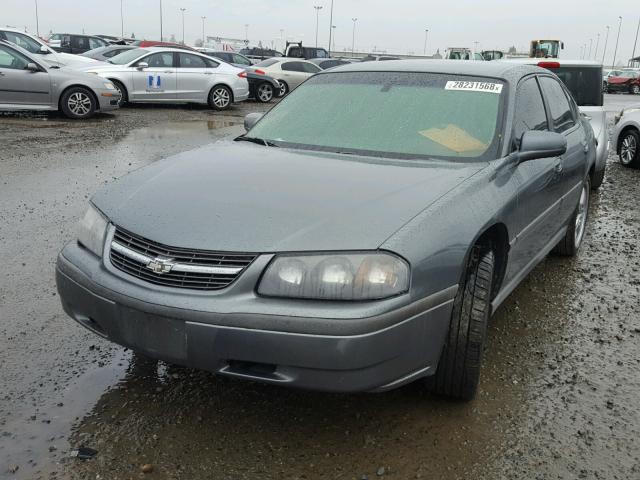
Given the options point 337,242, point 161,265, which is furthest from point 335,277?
point 161,265

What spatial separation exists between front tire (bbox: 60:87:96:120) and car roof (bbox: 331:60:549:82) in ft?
32.8

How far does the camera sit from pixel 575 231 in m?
5.18

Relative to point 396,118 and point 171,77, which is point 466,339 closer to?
point 396,118

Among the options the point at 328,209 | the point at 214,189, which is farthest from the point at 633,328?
the point at 214,189

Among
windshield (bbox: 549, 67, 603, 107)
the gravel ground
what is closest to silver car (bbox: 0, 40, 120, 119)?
windshield (bbox: 549, 67, 603, 107)

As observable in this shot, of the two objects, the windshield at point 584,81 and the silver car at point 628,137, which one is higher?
the windshield at point 584,81

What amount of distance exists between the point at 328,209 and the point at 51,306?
86.2 inches

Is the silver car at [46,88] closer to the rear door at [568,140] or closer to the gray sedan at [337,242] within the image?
the gray sedan at [337,242]

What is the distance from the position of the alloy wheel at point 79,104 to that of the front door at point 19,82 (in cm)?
46

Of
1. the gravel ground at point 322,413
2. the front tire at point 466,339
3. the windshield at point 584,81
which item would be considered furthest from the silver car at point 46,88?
the front tire at point 466,339

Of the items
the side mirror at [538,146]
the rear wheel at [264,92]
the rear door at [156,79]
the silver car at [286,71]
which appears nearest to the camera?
the side mirror at [538,146]

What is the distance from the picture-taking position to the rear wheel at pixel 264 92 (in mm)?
19552

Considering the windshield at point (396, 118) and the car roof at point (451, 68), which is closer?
the windshield at point (396, 118)

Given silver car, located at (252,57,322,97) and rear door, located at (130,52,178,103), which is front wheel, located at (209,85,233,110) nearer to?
rear door, located at (130,52,178,103)
